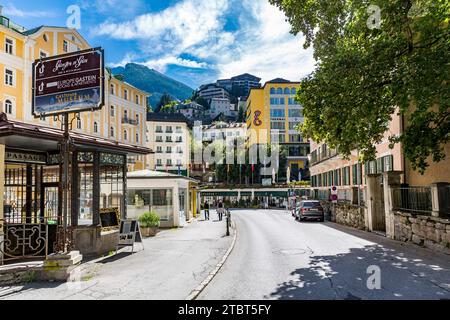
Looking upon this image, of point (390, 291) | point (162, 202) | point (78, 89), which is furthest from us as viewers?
point (162, 202)

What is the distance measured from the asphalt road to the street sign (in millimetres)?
6233

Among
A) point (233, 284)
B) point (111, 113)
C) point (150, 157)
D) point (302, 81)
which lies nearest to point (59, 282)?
point (233, 284)

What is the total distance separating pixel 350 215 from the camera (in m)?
24.5

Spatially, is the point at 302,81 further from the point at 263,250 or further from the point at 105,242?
the point at 105,242

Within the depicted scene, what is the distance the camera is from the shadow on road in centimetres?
749

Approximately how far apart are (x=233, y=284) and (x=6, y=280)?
5451mm

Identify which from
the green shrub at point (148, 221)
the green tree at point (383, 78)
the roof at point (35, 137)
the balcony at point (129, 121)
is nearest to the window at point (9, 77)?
the balcony at point (129, 121)

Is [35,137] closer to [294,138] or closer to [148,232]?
[148,232]

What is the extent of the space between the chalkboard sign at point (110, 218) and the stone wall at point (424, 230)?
12.2 m

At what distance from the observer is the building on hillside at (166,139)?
A: 3688 inches

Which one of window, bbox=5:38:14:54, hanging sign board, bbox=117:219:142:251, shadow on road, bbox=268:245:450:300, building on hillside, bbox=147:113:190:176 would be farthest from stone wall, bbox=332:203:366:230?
building on hillside, bbox=147:113:190:176

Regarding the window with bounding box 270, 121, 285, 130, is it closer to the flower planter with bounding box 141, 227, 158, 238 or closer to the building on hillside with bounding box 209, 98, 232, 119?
the building on hillside with bounding box 209, 98, 232, 119

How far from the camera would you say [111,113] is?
176 ft

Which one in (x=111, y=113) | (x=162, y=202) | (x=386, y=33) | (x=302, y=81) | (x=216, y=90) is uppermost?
(x=216, y=90)
